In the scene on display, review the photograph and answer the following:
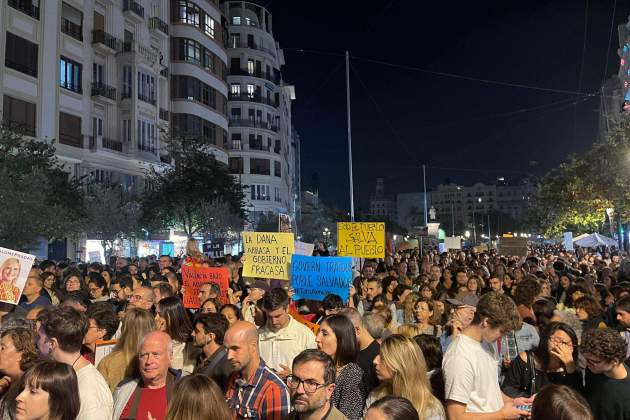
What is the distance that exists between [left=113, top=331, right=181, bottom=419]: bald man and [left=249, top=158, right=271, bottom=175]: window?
6695 cm

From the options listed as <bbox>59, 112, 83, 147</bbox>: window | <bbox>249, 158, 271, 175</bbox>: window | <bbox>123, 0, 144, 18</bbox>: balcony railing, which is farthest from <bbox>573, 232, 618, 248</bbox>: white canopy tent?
<bbox>249, 158, 271, 175</bbox>: window

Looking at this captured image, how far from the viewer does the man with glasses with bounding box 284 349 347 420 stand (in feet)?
11.8

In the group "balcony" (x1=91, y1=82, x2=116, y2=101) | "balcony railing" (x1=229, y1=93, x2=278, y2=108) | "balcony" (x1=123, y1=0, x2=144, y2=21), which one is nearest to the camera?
"balcony" (x1=91, y1=82, x2=116, y2=101)

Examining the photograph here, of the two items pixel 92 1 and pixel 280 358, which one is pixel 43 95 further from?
pixel 280 358

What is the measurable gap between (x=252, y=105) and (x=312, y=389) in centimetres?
6929

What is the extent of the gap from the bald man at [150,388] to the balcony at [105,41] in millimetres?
33857

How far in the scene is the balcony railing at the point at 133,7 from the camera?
37.4 metres

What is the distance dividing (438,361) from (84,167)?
31518mm

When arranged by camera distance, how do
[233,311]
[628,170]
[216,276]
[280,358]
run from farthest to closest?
[628,170] < [216,276] < [233,311] < [280,358]

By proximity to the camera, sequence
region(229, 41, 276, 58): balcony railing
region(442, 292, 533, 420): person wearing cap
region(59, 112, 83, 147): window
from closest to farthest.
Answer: region(442, 292, 533, 420): person wearing cap, region(59, 112, 83, 147): window, region(229, 41, 276, 58): balcony railing

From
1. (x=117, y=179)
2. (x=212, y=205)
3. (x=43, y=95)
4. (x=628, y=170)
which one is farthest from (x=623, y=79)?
(x=43, y=95)

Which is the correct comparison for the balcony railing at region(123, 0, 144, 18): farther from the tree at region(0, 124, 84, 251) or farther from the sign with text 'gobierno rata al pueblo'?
the sign with text 'gobierno rata al pueblo'

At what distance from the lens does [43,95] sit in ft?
100.0

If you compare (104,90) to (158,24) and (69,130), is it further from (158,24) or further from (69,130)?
(158,24)
